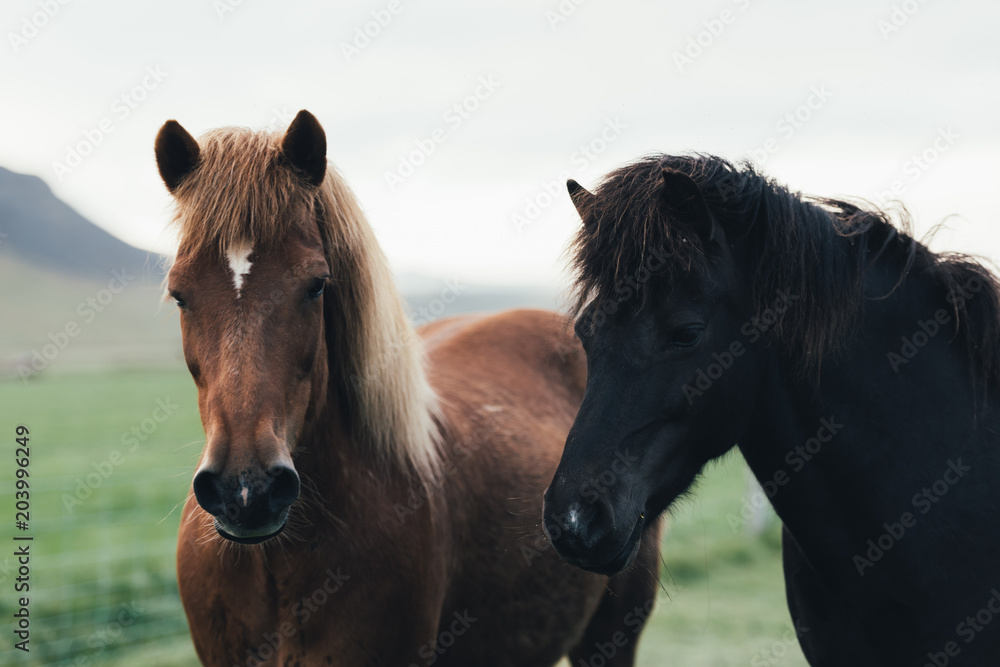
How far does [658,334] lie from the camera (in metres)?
1.93

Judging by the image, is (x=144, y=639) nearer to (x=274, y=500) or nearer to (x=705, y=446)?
(x=274, y=500)

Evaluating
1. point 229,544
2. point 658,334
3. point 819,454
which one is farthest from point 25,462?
point 819,454

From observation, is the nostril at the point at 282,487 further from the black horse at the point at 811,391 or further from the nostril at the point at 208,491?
the black horse at the point at 811,391

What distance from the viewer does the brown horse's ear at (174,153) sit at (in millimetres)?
2127

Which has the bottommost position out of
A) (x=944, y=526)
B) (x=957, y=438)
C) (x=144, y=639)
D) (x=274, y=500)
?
(x=144, y=639)

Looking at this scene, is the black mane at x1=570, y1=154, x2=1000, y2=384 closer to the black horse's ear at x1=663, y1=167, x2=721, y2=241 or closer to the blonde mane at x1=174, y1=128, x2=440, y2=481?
the black horse's ear at x1=663, y1=167, x2=721, y2=241

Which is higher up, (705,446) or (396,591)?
(705,446)

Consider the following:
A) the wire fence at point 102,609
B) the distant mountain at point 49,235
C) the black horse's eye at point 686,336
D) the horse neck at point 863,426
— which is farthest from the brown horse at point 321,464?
the wire fence at point 102,609

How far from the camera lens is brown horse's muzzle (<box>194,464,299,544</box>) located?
1.71 m

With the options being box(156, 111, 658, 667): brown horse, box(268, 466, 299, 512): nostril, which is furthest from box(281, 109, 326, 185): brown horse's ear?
box(268, 466, 299, 512): nostril

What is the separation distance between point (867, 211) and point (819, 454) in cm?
87

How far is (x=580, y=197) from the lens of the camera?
2332 millimetres

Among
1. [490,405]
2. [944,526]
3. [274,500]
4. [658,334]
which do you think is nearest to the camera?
[274,500]

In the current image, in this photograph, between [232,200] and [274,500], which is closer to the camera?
[274,500]
